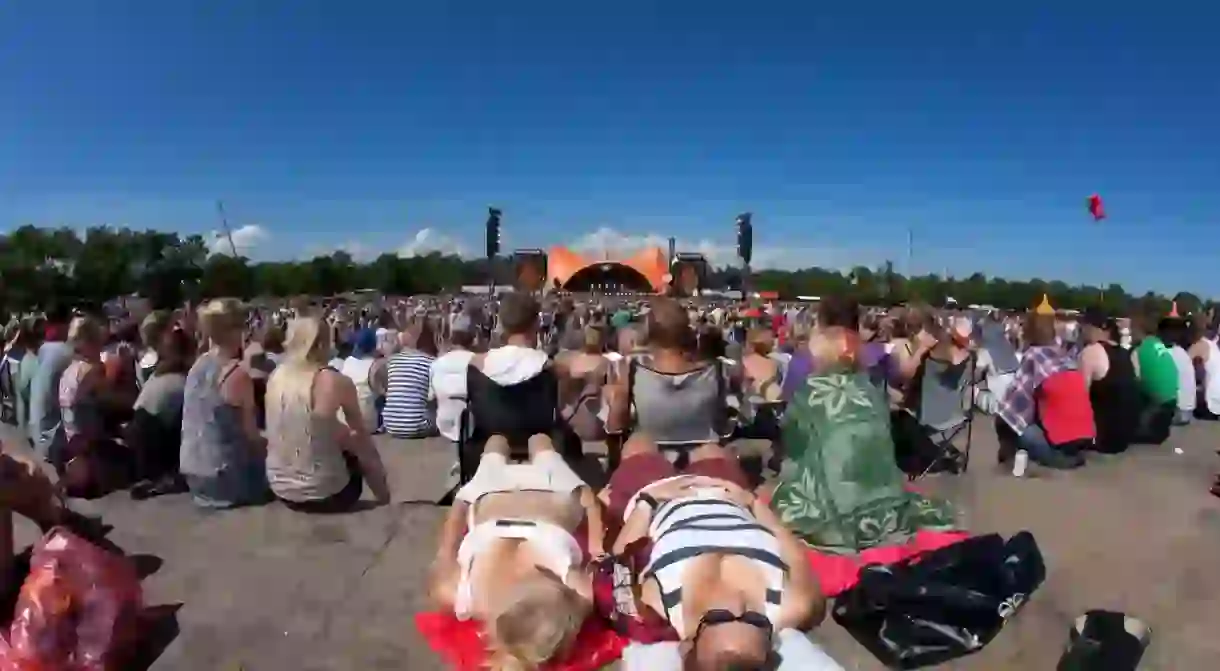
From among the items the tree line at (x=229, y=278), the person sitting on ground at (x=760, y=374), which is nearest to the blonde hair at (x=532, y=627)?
the person sitting on ground at (x=760, y=374)

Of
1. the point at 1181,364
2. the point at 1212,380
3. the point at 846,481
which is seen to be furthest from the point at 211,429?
the point at 1212,380

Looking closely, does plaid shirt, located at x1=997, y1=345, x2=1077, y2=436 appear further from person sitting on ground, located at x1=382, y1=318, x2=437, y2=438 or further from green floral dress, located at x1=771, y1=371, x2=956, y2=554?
person sitting on ground, located at x1=382, y1=318, x2=437, y2=438

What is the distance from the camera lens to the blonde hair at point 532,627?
232 cm

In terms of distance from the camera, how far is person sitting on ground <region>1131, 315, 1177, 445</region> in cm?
713

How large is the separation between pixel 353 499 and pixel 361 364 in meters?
Answer: 4.44

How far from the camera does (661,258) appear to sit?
68.2 metres

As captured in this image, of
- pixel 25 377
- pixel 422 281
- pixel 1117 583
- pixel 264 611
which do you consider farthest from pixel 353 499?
pixel 422 281

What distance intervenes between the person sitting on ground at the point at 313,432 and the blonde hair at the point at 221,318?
0.40 meters

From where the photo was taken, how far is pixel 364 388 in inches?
307

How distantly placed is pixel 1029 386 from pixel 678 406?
10.4 ft

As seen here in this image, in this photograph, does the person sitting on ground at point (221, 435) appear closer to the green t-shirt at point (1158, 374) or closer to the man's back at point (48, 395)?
the man's back at point (48, 395)

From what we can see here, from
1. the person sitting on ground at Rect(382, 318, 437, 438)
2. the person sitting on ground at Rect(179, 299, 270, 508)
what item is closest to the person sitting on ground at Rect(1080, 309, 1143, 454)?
the person sitting on ground at Rect(382, 318, 437, 438)

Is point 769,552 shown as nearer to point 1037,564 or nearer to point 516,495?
point 516,495

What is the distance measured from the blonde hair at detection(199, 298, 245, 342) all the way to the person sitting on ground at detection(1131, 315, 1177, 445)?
670 cm
